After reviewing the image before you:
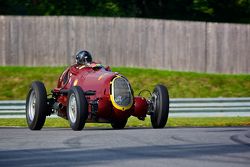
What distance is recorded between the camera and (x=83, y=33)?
37125 millimetres

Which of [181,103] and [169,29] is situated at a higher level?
[169,29]

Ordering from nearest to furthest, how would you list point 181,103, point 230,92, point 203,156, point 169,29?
point 203,156 < point 181,103 < point 230,92 < point 169,29

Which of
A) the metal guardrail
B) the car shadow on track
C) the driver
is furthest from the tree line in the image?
the car shadow on track

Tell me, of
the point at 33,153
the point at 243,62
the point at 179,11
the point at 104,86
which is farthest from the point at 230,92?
the point at 33,153

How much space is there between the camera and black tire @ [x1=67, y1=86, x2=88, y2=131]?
1878cm

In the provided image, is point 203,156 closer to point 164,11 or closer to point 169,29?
point 169,29

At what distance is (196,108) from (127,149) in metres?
13.8

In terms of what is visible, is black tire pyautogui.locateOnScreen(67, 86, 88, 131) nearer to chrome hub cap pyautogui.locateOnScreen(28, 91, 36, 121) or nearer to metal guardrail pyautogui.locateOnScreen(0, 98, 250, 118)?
chrome hub cap pyautogui.locateOnScreen(28, 91, 36, 121)

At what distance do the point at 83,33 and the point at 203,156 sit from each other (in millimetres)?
24291

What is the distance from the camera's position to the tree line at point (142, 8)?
40.9 metres

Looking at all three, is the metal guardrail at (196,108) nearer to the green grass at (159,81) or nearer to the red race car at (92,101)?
the green grass at (159,81)

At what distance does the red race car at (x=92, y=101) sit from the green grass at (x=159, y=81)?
12662 millimetres

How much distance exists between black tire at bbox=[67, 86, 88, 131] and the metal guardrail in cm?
872

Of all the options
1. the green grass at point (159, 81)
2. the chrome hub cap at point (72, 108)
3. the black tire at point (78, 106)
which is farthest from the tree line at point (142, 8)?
the black tire at point (78, 106)
